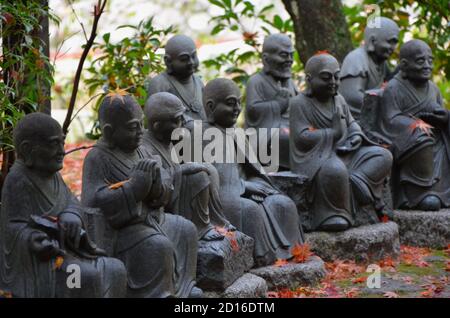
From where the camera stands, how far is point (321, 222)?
9648 mm

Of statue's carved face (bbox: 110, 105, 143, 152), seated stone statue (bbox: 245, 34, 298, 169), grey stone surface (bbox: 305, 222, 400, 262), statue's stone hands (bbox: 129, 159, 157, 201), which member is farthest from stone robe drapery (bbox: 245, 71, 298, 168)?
statue's stone hands (bbox: 129, 159, 157, 201)

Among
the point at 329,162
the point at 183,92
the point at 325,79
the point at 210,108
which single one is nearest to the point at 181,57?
the point at 183,92

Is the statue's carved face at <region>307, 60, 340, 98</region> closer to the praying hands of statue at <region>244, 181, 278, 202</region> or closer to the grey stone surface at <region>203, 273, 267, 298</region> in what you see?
the praying hands of statue at <region>244, 181, 278, 202</region>

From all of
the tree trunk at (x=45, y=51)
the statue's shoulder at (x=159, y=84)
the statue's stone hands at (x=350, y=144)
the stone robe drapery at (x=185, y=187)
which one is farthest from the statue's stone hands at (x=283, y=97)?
the stone robe drapery at (x=185, y=187)

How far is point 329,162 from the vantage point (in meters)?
9.62

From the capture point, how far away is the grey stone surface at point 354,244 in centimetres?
953

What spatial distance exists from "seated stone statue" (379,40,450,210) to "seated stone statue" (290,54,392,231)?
72 centimetres

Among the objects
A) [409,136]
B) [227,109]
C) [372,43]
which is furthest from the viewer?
[372,43]

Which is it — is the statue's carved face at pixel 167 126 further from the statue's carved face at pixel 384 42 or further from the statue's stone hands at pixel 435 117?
the statue's carved face at pixel 384 42

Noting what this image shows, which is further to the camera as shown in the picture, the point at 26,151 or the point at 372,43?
the point at 372,43

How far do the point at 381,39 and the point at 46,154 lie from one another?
5825 mm

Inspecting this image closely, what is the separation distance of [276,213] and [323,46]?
4.66m

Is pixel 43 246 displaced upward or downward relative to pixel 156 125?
downward

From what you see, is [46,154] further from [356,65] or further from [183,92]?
[356,65]
